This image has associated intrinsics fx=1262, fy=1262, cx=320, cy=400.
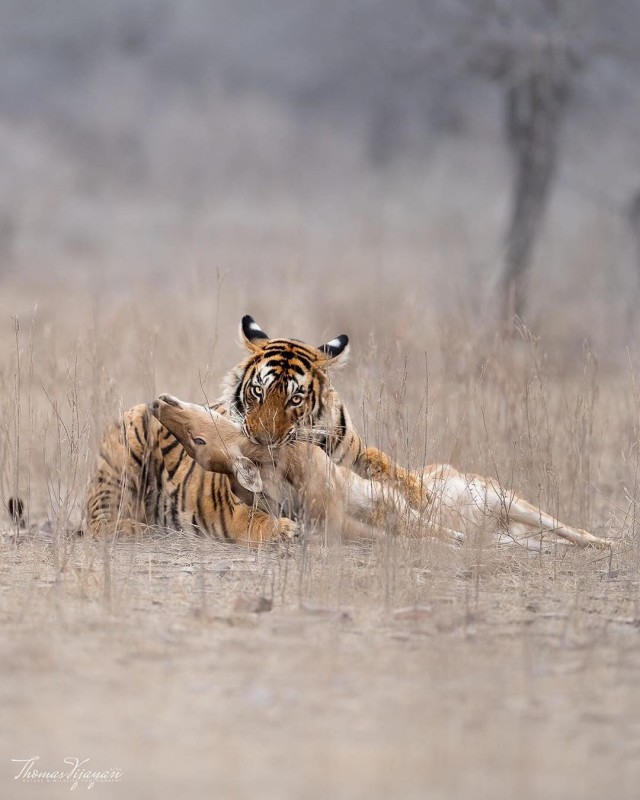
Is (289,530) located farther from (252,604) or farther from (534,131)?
(534,131)

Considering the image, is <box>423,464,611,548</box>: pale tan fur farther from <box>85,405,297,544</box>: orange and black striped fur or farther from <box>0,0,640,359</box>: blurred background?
<box>0,0,640,359</box>: blurred background

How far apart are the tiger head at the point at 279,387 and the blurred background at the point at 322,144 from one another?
5.46 meters

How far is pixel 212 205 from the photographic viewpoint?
27.3 m

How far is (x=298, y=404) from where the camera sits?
209 inches

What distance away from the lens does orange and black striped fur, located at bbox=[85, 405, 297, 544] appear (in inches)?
227

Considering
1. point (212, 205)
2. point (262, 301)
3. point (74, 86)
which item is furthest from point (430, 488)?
point (74, 86)

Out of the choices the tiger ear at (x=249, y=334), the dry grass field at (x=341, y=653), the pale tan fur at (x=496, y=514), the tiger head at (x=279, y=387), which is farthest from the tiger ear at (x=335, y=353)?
the pale tan fur at (x=496, y=514)

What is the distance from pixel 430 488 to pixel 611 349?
194 inches

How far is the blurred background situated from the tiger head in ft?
17.9

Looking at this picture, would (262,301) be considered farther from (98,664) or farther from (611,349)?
(98,664)

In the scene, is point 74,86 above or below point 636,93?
above

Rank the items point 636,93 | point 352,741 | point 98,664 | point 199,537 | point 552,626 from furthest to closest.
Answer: point 636,93, point 199,537, point 552,626, point 98,664, point 352,741

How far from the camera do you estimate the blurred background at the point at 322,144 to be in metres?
14.8

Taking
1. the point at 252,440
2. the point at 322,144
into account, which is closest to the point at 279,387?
the point at 252,440
